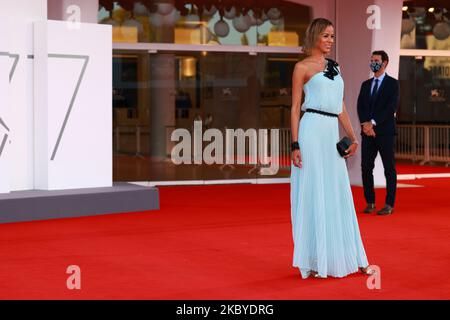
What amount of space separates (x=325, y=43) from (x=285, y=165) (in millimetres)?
9847

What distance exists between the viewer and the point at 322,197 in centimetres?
635

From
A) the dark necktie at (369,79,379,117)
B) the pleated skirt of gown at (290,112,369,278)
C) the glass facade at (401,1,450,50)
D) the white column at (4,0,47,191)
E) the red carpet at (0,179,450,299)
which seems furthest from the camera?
the glass facade at (401,1,450,50)

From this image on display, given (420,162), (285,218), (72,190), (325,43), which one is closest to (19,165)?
(72,190)

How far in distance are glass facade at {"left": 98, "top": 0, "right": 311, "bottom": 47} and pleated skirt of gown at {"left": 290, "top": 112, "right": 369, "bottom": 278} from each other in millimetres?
8998

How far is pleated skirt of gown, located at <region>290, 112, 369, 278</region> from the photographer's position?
20.8 ft

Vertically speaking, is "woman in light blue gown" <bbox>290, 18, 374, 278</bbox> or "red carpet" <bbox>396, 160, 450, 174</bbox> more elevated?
"woman in light blue gown" <bbox>290, 18, 374, 278</bbox>

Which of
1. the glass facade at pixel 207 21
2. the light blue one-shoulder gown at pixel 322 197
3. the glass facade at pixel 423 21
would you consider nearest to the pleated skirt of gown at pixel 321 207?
the light blue one-shoulder gown at pixel 322 197

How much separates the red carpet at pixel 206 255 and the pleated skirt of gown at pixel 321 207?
0.15m

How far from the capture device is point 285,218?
10516 millimetres

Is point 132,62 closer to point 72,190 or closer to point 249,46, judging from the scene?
point 249,46

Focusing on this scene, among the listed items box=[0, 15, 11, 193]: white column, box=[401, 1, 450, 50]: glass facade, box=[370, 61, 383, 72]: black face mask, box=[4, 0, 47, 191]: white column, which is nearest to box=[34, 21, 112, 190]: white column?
box=[4, 0, 47, 191]: white column

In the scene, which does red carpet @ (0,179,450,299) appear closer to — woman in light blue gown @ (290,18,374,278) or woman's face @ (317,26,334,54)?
woman in light blue gown @ (290,18,374,278)

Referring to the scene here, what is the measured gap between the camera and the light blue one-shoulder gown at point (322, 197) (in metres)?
6.34

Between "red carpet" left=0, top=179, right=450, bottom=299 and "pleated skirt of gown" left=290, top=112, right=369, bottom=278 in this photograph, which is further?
"pleated skirt of gown" left=290, top=112, right=369, bottom=278
